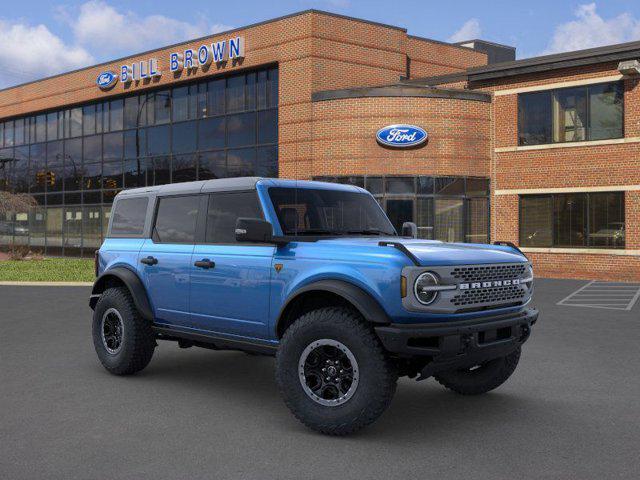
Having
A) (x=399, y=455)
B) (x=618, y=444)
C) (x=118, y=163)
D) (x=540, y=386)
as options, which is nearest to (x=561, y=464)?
(x=618, y=444)

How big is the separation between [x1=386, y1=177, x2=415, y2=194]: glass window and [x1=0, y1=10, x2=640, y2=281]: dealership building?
4 cm

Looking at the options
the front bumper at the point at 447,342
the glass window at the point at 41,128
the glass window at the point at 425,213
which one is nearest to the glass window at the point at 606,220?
the glass window at the point at 425,213

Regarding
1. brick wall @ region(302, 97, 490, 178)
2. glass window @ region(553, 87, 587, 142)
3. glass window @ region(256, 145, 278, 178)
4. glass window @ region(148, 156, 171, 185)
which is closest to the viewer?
glass window @ region(553, 87, 587, 142)

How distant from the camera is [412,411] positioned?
6.12 m

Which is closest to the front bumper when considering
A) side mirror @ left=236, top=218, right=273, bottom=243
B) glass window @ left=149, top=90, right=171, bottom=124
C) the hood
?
the hood

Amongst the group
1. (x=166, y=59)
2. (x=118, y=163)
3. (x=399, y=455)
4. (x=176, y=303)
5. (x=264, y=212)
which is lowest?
(x=399, y=455)

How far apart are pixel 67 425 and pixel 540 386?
4622 millimetres

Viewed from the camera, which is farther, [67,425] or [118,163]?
[118,163]

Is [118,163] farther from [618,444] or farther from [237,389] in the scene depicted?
[618,444]

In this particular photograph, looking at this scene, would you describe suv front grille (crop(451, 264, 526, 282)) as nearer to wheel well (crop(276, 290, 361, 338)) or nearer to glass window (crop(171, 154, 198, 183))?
wheel well (crop(276, 290, 361, 338))

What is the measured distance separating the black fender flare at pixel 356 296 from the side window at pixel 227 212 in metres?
1.14

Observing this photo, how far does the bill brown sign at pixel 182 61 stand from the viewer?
28.5 m

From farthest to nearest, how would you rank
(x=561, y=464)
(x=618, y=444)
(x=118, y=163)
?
Result: (x=118, y=163)
(x=618, y=444)
(x=561, y=464)

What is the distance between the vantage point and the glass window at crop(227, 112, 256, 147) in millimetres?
28469
